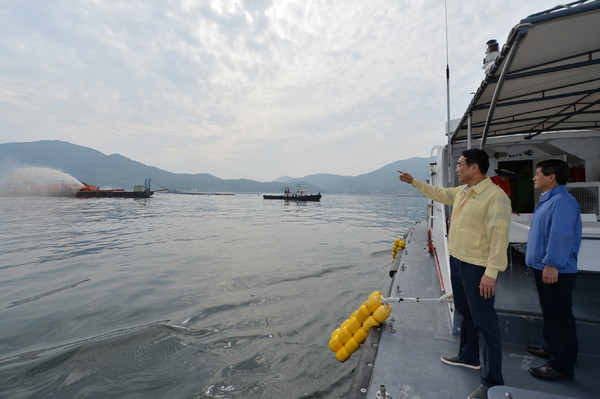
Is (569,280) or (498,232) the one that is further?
(569,280)

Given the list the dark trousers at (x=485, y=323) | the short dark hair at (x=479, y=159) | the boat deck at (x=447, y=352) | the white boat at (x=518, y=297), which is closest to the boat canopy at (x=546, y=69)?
the white boat at (x=518, y=297)

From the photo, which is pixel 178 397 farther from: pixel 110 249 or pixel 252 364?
pixel 110 249

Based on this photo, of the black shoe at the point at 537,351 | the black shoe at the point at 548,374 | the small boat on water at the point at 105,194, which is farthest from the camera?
the small boat on water at the point at 105,194

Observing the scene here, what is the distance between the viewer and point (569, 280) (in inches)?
102

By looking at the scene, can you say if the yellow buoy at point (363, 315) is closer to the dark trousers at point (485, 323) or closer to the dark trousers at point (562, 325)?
the dark trousers at point (485, 323)

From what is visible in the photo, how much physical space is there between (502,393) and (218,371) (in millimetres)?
3742

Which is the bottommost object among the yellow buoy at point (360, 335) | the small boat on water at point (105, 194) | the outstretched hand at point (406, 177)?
the yellow buoy at point (360, 335)

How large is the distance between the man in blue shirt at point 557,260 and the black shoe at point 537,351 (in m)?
0.24

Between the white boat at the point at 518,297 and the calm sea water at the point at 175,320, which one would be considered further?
the calm sea water at the point at 175,320

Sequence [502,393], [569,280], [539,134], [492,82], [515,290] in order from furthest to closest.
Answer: [539,134] → [515,290] → [492,82] → [569,280] → [502,393]

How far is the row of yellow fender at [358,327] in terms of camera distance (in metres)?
3.68

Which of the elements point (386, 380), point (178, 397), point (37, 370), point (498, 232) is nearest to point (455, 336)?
point (386, 380)

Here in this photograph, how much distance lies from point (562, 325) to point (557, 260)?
26.4 inches

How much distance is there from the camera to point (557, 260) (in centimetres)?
251
